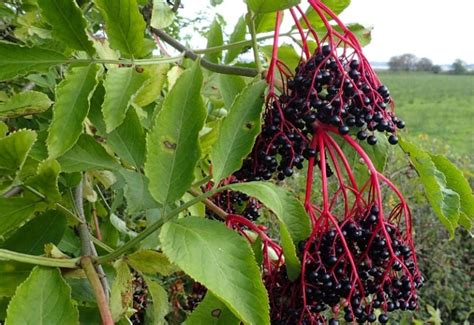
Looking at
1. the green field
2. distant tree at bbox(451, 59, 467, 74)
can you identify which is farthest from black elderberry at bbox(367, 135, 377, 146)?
distant tree at bbox(451, 59, 467, 74)

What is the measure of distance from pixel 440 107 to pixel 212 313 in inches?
882

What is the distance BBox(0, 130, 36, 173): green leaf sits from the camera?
774 mm

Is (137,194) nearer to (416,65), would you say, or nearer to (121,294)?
(121,294)

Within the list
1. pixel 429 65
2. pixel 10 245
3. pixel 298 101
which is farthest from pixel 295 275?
pixel 429 65

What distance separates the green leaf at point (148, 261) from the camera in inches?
37.4

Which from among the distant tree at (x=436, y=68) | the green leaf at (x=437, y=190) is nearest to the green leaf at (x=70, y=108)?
the green leaf at (x=437, y=190)

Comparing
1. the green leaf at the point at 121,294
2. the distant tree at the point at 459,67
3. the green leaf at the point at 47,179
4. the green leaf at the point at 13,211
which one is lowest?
the distant tree at the point at 459,67

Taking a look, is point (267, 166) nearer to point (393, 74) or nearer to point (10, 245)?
point (10, 245)

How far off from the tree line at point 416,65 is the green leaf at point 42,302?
37475 millimetres

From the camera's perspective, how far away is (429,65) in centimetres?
3925

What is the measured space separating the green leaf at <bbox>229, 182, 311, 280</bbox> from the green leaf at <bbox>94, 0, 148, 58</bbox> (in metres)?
0.31

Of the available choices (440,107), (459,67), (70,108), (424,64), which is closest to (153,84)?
(70,108)

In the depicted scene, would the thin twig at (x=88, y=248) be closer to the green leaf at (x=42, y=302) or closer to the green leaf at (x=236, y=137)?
the green leaf at (x=42, y=302)

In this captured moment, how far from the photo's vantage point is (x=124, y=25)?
35.5 inches
